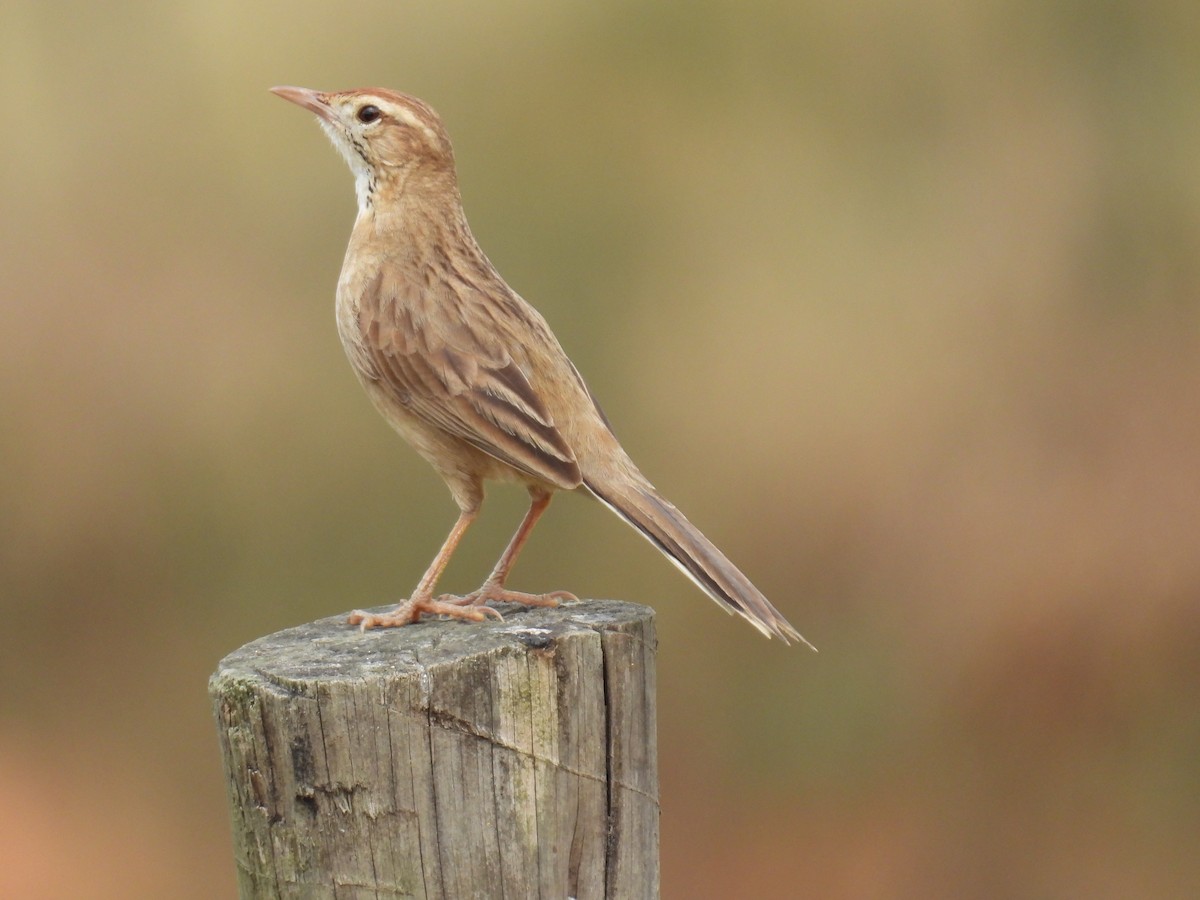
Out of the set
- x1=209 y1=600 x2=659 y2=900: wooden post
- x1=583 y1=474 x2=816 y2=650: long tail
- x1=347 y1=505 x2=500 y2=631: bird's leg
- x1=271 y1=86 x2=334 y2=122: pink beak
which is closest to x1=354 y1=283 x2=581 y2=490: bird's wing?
x1=583 y1=474 x2=816 y2=650: long tail

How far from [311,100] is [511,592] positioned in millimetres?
2360

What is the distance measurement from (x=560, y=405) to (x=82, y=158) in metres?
6.37

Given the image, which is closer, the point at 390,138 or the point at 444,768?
the point at 444,768

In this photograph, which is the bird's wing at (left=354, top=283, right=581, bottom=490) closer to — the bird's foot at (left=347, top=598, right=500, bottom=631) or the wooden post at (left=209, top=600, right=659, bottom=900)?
the bird's foot at (left=347, top=598, right=500, bottom=631)

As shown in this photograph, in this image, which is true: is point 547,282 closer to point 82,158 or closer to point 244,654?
point 82,158

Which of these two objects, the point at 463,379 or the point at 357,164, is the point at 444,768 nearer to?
the point at 463,379

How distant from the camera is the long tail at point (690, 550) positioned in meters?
4.47

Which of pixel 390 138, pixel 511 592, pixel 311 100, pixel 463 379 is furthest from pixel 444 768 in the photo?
pixel 311 100

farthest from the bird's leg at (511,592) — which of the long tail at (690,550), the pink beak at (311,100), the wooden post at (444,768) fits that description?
the pink beak at (311,100)

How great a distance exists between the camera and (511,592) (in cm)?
517

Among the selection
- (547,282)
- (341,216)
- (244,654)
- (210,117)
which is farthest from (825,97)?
(244,654)

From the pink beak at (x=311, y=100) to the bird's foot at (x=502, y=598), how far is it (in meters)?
2.15

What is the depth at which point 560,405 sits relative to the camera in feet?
17.6

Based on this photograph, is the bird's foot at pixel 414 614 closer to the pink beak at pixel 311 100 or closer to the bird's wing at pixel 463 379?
the bird's wing at pixel 463 379
